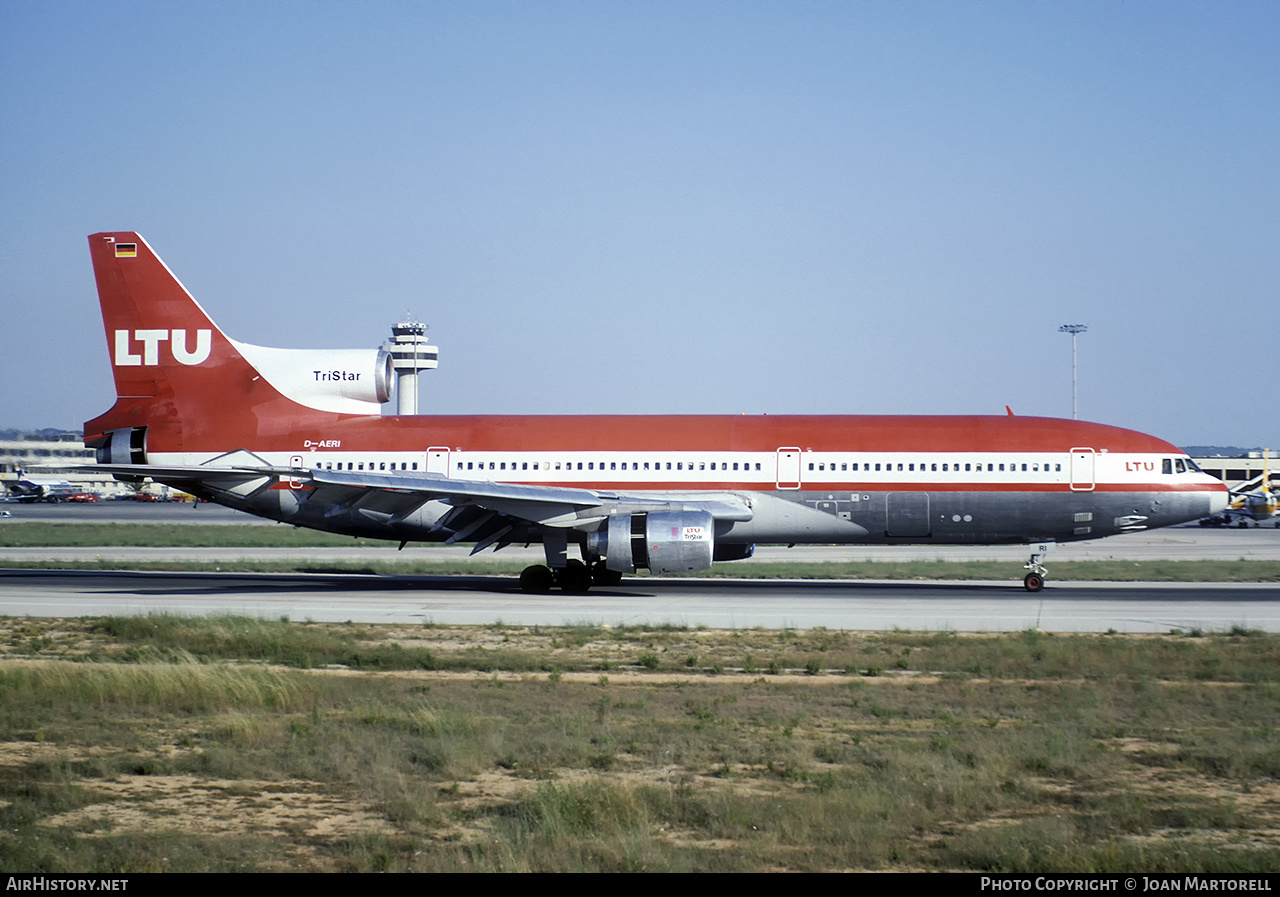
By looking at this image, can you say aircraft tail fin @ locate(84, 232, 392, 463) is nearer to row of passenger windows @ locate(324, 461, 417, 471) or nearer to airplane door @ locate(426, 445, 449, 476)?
row of passenger windows @ locate(324, 461, 417, 471)

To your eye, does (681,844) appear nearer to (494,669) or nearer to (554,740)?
(554,740)

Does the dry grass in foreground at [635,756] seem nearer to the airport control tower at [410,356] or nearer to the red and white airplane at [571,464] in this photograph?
the red and white airplane at [571,464]

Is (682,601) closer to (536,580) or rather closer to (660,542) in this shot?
(660,542)

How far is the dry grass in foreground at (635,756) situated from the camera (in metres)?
9.02

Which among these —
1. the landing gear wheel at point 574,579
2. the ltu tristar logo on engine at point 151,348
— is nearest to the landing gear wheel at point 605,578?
the landing gear wheel at point 574,579

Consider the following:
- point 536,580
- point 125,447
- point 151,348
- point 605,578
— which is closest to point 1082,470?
point 605,578

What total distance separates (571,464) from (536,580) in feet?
10.7

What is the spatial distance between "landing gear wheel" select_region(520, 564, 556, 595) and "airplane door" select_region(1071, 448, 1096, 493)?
14000mm

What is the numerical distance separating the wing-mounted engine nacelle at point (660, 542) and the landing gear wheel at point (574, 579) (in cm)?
195

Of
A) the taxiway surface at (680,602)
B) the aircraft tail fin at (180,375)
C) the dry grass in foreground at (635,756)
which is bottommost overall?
the dry grass in foreground at (635,756)

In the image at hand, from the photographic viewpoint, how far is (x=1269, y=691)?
16.0 m

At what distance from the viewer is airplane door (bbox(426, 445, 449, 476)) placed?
3181cm

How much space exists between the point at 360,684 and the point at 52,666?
4.47m
